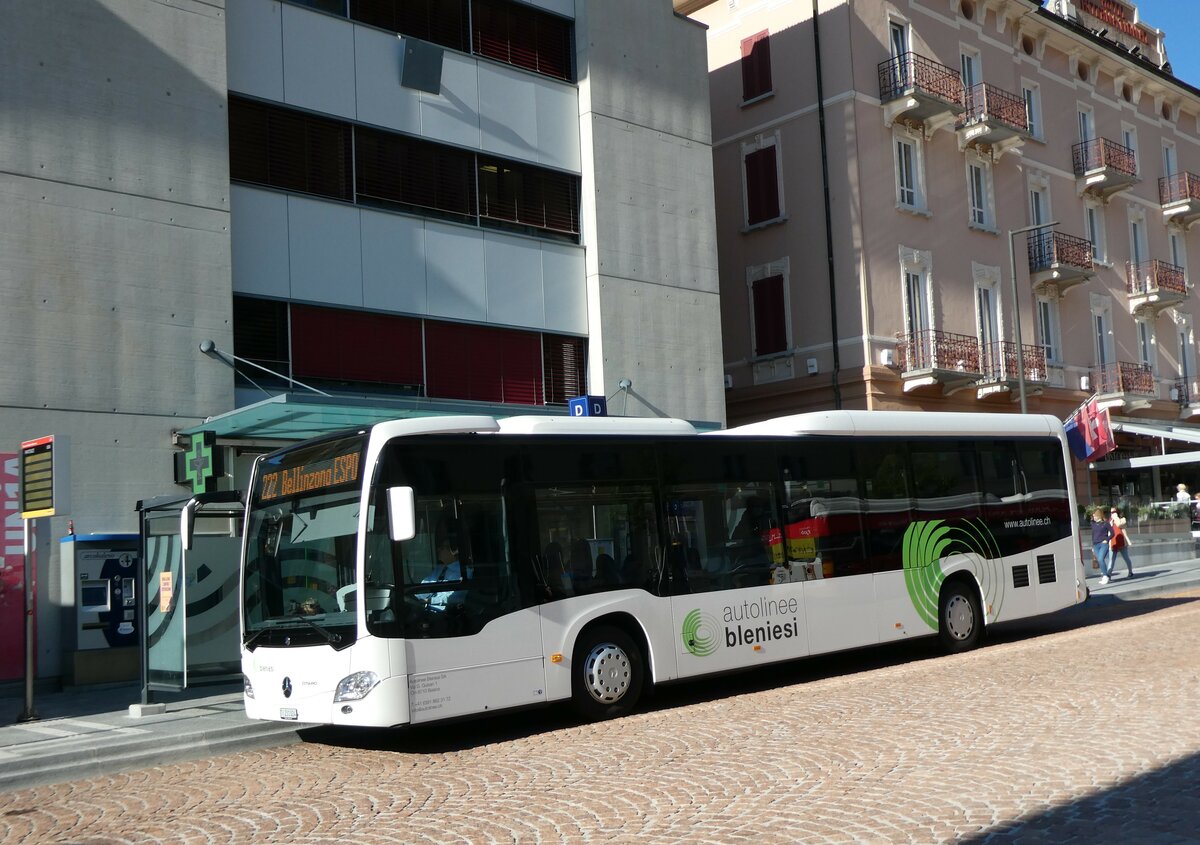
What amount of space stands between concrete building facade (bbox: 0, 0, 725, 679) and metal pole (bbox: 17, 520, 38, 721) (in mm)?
2124

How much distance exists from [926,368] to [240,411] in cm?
1827

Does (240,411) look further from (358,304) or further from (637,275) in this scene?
(637,275)

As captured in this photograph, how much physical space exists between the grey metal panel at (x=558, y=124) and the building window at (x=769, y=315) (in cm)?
908

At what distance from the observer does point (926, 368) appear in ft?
95.7

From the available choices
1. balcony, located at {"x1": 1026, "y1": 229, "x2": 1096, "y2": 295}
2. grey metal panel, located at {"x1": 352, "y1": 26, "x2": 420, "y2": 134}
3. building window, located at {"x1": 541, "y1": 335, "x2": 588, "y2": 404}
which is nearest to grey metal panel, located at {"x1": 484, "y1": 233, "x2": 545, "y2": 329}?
building window, located at {"x1": 541, "y1": 335, "x2": 588, "y2": 404}

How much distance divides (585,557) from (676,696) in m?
2.68

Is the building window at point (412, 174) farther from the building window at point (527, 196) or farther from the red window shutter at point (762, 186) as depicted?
the red window shutter at point (762, 186)

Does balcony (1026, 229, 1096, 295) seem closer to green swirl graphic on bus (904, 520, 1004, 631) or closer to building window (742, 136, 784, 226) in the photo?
building window (742, 136, 784, 226)

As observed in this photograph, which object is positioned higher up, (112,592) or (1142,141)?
(1142,141)

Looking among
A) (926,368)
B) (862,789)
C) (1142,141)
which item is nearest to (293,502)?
(862,789)

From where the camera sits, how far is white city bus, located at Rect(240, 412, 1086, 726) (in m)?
10.6

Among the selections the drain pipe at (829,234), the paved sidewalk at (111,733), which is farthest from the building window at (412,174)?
the drain pipe at (829,234)

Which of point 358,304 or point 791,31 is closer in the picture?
point 358,304

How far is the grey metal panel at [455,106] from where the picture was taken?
20.7m
